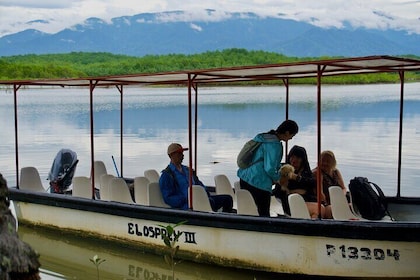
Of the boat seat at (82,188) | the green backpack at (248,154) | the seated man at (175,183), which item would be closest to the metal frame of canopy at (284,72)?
the seated man at (175,183)

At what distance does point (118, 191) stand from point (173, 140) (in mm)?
14169

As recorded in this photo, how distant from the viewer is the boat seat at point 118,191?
8875mm

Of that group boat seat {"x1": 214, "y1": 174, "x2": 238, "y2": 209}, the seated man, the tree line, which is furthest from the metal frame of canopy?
the tree line

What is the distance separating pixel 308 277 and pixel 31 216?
13.9ft

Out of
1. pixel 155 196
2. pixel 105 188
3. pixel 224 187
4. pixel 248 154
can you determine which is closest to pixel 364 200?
pixel 248 154

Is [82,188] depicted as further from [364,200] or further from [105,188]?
[364,200]

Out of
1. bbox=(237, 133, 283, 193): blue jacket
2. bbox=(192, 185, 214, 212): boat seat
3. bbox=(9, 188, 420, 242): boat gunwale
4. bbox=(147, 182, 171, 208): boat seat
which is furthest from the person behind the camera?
bbox=(147, 182, 171, 208): boat seat

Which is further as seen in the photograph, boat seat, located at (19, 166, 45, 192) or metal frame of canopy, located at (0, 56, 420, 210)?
boat seat, located at (19, 166, 45, 192)

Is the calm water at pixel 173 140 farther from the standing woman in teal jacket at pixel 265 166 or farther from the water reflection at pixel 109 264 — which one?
the standing woman in teal jacket at pixel 265 166

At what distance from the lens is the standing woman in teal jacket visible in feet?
25.4

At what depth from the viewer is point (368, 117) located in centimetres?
3127

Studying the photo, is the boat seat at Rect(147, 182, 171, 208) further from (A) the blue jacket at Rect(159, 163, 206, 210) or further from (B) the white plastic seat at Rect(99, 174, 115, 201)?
(B) the white plastic seat at Rect(99, 174, 115, 201)

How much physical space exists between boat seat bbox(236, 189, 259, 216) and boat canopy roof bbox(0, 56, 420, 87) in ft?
4.25

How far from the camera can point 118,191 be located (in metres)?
8.89
